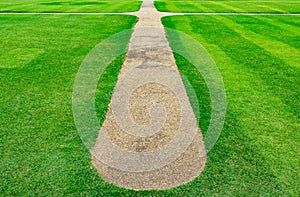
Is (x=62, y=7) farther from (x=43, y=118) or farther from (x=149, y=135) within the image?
(x=149, y=135)

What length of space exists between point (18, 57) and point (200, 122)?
745 cm

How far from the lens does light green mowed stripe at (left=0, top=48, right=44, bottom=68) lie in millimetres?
9820

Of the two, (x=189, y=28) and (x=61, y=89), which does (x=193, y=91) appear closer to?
(x=61, y=89)

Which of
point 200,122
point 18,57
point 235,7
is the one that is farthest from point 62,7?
point 200,122

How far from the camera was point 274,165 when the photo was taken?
4938 mm

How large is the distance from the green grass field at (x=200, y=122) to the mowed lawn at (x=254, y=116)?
0.02m

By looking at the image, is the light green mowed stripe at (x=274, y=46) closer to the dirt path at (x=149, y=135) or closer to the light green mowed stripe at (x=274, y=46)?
the light green mowed stripe at (x=274, y=46)

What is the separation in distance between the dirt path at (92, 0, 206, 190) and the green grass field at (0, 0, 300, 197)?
0.21 meters

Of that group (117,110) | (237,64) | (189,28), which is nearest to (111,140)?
(117,110)

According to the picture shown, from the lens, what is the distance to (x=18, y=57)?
10617mm

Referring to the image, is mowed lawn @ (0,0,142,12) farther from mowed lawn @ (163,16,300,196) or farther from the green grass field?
mowed lawn @ (163,16,300,196)

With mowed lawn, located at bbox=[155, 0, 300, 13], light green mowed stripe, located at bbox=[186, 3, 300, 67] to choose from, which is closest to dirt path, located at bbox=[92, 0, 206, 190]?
light green mowed stripe, located at bbox=[186, 3, 300, 67]

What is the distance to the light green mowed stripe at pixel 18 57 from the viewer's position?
387 inches

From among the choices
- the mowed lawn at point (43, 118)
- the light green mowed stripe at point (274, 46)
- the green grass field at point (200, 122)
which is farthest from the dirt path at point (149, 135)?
the light green mowed stripe at point (274, 46)
